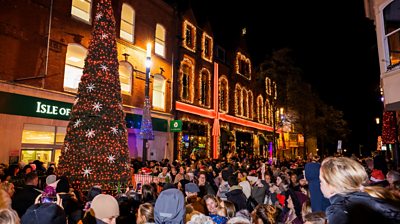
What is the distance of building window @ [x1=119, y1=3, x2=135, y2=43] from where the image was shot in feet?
61.8

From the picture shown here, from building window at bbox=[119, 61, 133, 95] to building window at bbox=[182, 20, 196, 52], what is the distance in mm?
7071

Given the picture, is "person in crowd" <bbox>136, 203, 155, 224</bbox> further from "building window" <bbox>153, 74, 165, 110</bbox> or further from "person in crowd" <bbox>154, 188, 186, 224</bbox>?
"building window" <bbox>153, 74, 165, 110</bbox>

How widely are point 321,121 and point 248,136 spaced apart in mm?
8794

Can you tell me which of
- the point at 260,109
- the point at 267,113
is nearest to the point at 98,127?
the point at 260,109

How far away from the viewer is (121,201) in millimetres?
6070

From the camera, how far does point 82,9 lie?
16234mm

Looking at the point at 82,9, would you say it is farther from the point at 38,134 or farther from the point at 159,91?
the point at 159,91

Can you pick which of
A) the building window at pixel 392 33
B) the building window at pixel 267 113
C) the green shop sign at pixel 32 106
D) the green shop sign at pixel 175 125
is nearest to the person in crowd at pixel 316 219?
the building window at pixel 392 33

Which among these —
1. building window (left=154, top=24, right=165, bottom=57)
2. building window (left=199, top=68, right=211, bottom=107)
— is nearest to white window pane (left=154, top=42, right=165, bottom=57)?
building window (left=154, top=24, right=165, bottom=57)

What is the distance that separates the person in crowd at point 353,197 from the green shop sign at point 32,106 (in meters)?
13.7

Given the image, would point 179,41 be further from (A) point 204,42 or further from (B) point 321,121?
(B) point 321,121

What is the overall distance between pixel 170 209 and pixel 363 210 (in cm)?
251

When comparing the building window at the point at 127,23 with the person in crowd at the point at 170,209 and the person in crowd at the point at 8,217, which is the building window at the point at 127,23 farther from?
the person in crowd at the point at 8,217

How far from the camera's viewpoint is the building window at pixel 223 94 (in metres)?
30.1
